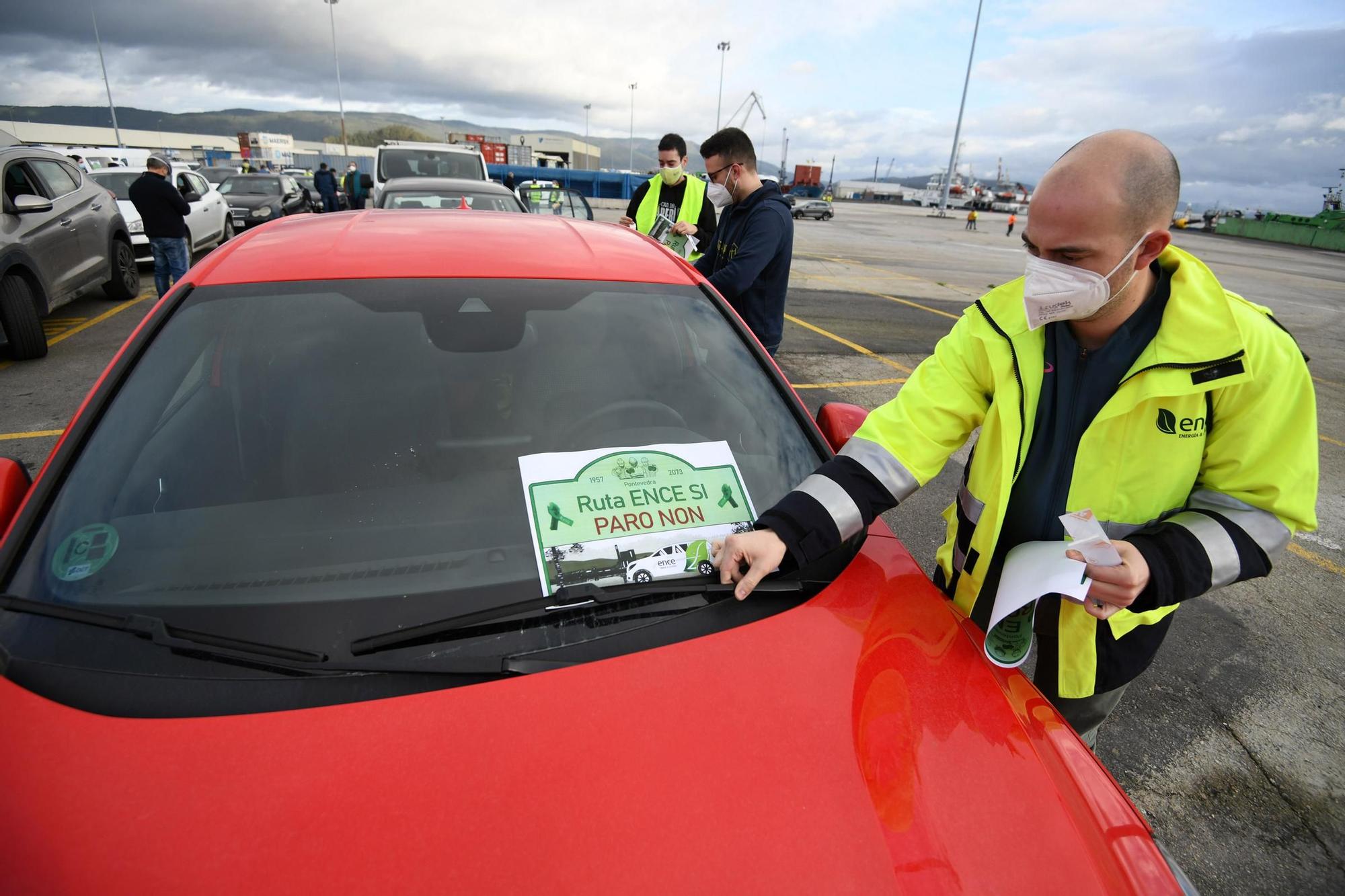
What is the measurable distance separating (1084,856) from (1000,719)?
0.24 metres

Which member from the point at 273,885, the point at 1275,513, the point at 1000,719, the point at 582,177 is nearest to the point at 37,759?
the point at 273,885

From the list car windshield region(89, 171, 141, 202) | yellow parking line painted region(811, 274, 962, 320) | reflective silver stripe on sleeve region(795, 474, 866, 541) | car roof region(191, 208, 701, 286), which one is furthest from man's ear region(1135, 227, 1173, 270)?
car windshield region(89, 171, 141, 202)

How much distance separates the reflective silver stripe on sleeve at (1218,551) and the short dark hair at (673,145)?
4904 millimetres

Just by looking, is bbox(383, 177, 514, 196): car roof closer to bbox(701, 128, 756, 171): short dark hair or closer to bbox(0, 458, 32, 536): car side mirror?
bbox(701, 128, 756, 171): short dark hair

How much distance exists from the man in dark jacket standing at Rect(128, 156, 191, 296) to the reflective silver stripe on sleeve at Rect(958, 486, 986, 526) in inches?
316

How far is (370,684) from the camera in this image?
1146mm

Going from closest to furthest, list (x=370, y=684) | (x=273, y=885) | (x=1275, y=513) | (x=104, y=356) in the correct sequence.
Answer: (x=273, y=885), (x=370, y=684), (x=1275, y=513), (x=104, y=356)

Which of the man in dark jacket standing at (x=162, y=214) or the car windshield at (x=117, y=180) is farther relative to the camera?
the car windshield at (x=117, y=180)

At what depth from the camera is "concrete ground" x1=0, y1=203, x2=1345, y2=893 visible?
2074 mm

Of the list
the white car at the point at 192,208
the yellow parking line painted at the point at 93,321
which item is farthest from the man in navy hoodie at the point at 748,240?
the white car at the point at 192,208

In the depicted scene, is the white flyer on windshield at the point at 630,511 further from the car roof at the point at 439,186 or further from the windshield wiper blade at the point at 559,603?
the car roof at the point at 439,186

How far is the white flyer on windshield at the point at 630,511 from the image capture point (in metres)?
1.38

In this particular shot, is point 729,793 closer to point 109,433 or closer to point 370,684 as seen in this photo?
point 370,684

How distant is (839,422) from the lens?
194 centimetres
